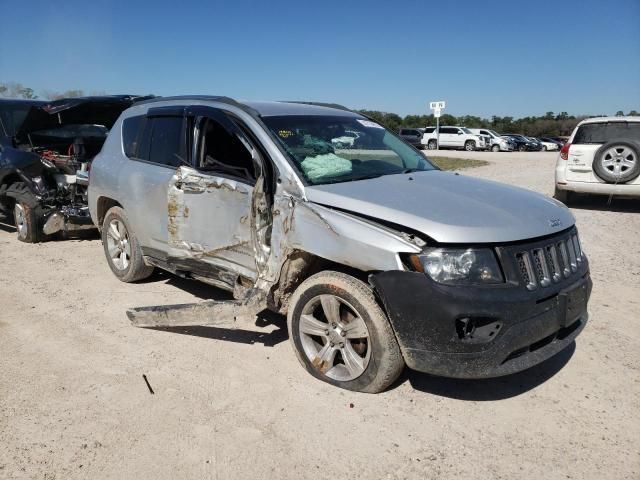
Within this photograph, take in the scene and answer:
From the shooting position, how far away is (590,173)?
9406 millimetres

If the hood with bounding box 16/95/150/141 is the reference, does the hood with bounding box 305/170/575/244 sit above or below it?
below

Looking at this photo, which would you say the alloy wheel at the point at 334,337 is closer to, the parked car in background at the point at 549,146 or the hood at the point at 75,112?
the hood at the point at 75,112

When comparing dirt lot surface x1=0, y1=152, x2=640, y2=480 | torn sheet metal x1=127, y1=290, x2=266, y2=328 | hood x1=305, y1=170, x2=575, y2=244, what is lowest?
dirt lot surface x1=0, y1=152, x2=640, y2=480

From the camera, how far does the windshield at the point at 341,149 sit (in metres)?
3.75

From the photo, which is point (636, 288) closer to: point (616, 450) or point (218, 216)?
point (616, 450)

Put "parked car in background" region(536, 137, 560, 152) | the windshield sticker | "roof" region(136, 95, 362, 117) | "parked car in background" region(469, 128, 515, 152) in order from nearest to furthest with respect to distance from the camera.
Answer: "roof" region(136, 95, 362, 117), the windshield sticker, "parked car in background" region(469, 128, 515, 152), "parked car in background" region(536, 137, 560, 152)

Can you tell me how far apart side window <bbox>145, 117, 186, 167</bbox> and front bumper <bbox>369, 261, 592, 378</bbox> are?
240 centimetres

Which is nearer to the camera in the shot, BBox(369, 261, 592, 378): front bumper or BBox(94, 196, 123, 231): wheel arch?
BBox(369, 261, 592, 378): front bumper

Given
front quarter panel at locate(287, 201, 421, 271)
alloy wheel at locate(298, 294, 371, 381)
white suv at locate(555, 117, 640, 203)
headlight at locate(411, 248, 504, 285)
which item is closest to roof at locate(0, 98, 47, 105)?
front quarter panel at locate(287, 201, 421, 271)

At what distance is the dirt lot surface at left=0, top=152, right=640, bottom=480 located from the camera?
2.70 meters

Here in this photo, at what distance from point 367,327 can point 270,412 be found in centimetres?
78

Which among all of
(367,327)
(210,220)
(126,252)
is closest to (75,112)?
(126,252)

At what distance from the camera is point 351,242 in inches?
122

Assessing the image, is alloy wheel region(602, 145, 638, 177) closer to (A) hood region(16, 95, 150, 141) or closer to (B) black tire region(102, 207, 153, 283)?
(A) hood region(16, 95, 150, 141)
